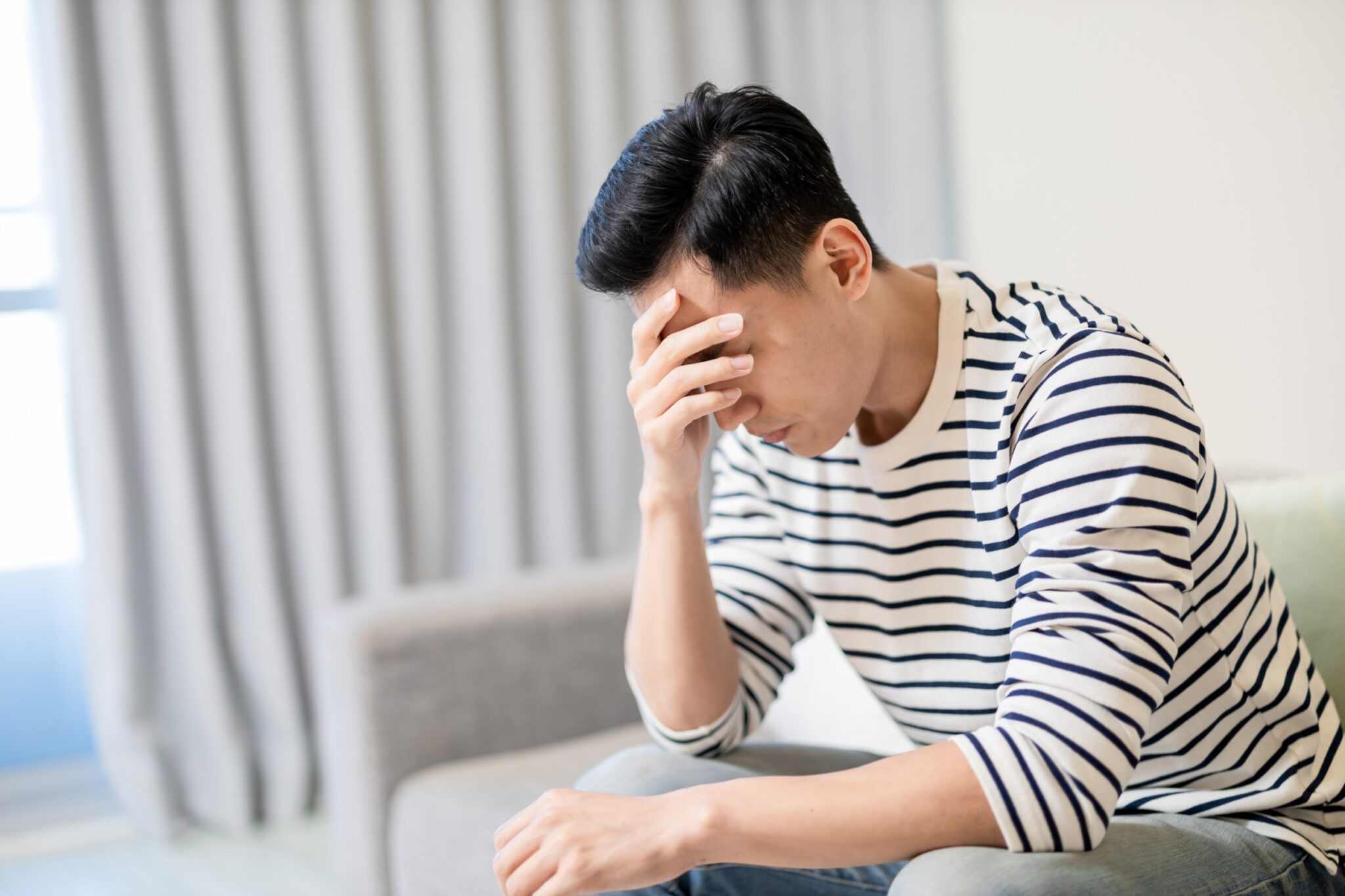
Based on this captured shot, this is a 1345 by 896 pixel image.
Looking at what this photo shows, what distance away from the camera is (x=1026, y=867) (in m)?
0.73

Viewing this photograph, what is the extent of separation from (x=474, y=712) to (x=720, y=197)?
96 cm

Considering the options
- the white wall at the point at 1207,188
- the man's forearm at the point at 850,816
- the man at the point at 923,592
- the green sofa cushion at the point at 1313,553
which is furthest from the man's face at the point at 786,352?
the white wall at the point at 1207,188

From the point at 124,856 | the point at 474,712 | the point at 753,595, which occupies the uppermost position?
the point at 753,595

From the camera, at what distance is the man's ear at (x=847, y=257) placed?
2.94ft

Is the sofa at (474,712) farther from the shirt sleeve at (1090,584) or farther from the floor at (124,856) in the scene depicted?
the shirt sleeve at (1090,584)

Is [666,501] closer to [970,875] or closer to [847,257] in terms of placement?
[847,257]

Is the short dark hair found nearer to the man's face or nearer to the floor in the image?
the man's face

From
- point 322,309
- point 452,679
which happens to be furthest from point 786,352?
point 322,309

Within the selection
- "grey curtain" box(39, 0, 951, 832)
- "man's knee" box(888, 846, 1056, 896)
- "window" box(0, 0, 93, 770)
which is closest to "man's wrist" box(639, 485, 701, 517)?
"man's knee" box(888, 846, 1056, 896)

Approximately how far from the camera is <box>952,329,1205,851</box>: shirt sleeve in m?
0.74

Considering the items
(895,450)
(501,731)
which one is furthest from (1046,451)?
(501,731)

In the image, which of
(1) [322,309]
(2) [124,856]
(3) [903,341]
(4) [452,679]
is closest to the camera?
(3) [903,341]

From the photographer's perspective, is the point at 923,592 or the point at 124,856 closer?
the point at 923,592

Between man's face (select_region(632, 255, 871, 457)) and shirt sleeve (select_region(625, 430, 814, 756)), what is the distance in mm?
188
